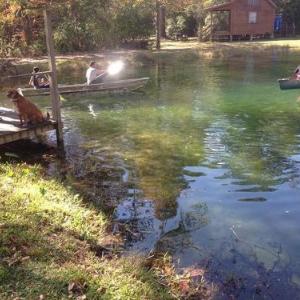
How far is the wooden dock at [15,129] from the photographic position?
1172cm

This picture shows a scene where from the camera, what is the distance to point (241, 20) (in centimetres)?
4784

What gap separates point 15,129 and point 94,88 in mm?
8441

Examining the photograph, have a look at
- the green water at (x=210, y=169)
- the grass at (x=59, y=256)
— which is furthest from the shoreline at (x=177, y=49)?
the grass at (x=59, y=256)

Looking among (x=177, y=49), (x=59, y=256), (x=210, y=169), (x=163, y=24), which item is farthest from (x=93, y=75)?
(x=163, y=24)

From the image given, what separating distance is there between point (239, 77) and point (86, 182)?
18556 mm

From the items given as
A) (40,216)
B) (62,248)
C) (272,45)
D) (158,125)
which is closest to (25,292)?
(62,248)

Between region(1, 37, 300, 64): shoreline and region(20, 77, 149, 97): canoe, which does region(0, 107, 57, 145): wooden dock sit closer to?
region(20, 77, 149, 97): canoe

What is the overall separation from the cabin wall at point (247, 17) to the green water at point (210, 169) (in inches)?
1023

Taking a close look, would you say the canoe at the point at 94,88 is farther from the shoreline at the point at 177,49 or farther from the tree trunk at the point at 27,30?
the tree trunk at the point at 27,30

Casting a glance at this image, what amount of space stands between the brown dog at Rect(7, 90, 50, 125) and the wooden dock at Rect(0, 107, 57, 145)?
0.65 ft

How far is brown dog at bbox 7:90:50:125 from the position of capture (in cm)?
1191

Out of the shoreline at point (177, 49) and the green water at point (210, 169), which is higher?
the shoreline at point (177, 49)

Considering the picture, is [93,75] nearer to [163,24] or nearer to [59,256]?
[59,256]

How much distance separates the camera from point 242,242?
7.44 metres
